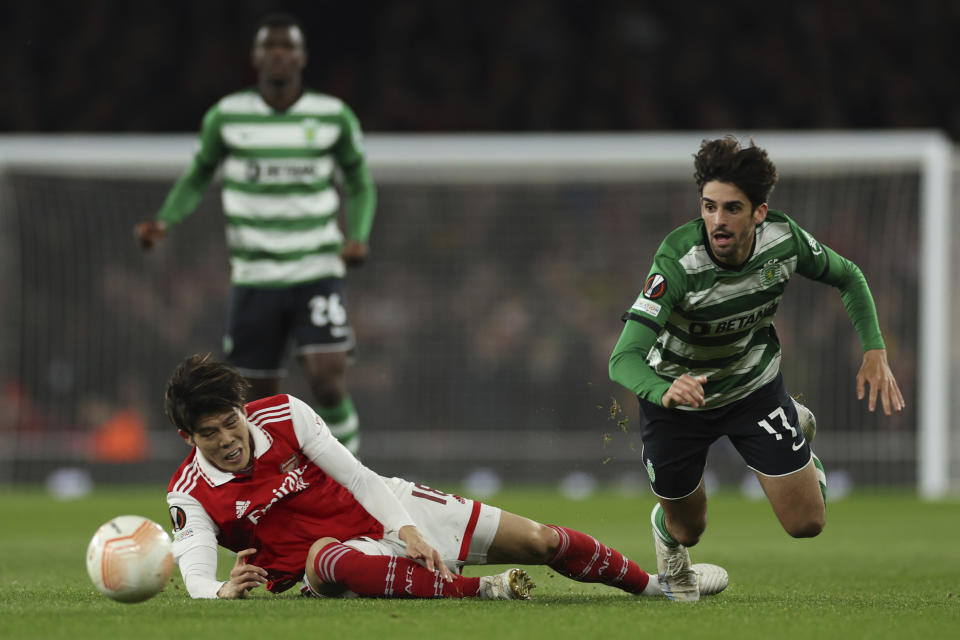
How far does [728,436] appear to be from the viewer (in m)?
5.05

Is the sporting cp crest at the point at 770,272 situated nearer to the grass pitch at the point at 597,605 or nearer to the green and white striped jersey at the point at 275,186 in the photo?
the grass pitch at the point at 597,605

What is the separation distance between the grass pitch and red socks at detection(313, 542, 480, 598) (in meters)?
0.07

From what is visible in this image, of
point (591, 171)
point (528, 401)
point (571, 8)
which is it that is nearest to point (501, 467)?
point (528, 401)

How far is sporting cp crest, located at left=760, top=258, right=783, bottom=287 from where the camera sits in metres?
4.77

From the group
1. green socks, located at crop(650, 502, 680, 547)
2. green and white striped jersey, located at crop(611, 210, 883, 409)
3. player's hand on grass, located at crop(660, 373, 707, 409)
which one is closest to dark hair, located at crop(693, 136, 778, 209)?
green and white striped jersey, located at crop(611, 210, 883, 409)

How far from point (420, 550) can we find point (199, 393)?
2.72ft

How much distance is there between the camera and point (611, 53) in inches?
701

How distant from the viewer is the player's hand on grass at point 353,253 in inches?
263

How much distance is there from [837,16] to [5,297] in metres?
10.9

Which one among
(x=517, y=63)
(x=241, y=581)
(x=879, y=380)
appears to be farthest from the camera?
(x=517, y=63)

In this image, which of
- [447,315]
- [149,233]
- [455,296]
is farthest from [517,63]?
[149,233]

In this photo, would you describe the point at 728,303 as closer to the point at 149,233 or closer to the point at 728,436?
the point at 728,436

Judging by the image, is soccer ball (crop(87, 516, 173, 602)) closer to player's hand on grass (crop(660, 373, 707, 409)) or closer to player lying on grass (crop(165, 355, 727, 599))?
player lying on grass (crop(165, 355, 727, 599))

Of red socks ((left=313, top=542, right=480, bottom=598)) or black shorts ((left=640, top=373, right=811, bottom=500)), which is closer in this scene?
red socks ((left=313, top=542, right=480, bottom=598))
